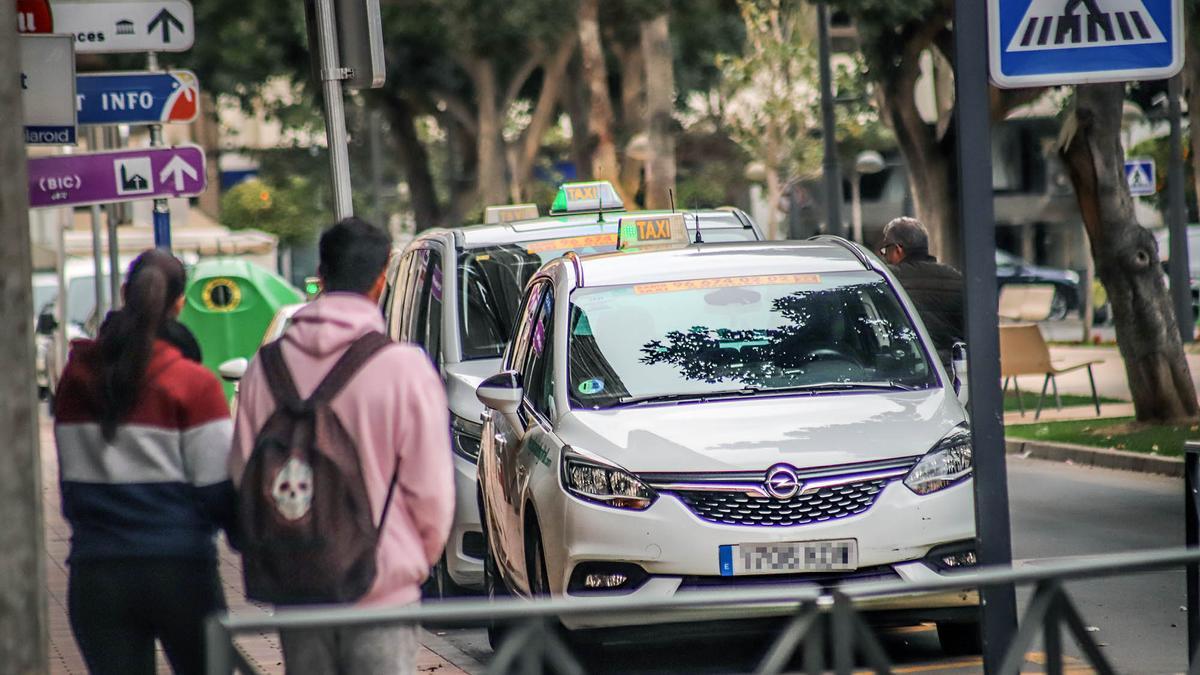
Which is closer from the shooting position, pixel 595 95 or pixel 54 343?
pixel 54 343

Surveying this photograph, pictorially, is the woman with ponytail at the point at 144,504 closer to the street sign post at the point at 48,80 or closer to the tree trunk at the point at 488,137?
the street sign post at the point at 48,80

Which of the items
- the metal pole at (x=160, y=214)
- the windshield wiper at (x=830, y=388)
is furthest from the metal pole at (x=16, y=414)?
the metal pole at (x=160, y=214)

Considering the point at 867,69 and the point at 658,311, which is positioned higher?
the point at 867,69

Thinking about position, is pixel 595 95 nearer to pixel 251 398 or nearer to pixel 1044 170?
pixel 251 398

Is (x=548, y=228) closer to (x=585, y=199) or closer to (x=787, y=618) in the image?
(x=585, y=199)

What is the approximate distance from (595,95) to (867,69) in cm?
903

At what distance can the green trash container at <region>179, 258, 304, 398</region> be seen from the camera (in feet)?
72.5

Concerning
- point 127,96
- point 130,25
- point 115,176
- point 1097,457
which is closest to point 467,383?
point 115,176

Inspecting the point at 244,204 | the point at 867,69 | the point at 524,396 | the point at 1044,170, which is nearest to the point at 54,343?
the point at 867,69

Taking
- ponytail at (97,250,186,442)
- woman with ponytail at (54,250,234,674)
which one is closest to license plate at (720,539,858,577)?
woman with ponytail at (54,250,234,674)

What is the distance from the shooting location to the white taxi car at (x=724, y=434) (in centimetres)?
745

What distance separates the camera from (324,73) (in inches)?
414

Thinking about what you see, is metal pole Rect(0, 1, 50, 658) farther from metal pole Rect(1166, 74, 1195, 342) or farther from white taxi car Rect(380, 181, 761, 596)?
metal pole Rect(1166, 74, 1195, 342)

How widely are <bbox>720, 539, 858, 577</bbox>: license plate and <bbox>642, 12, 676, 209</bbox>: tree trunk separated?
798 inches
